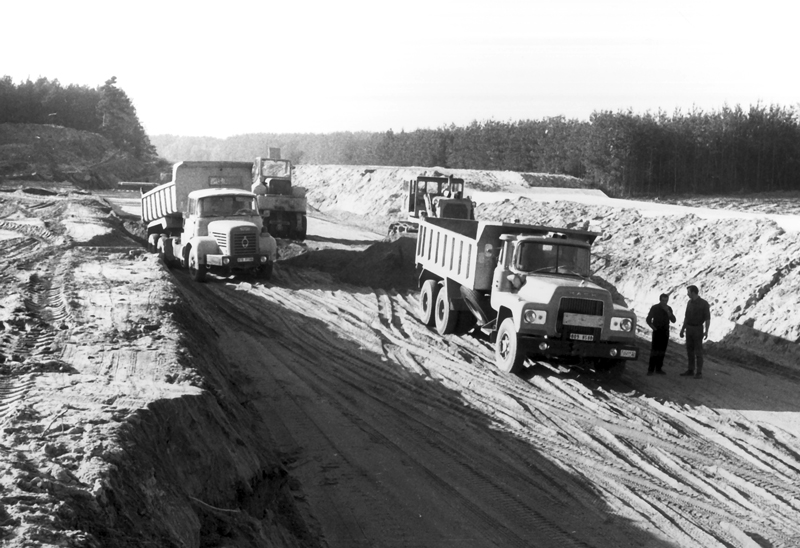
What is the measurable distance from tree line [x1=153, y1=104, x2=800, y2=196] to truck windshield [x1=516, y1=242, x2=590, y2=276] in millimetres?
37266

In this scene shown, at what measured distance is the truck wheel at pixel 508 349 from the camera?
12453 mm

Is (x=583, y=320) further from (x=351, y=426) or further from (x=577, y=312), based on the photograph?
(x=351, y=426)

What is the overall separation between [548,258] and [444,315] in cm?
274

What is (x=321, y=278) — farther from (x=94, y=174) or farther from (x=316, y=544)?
(x=94, y=174)

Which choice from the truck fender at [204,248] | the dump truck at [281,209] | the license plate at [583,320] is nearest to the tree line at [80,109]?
the dump truck at [281,209]

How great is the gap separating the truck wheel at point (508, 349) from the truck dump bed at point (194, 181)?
38.6 feet

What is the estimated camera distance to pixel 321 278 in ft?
69.7

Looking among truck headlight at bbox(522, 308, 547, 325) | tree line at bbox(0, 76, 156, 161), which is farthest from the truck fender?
tree line at bbox(0, 76, 156, 161)

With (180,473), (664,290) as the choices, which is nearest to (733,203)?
(664,290)

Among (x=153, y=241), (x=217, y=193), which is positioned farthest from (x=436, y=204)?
(x=153, y=241)

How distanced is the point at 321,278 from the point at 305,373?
29.5 ft

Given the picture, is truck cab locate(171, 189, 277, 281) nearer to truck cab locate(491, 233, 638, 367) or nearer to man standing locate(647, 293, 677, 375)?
truck cab locate(491, 233, 638, 367)

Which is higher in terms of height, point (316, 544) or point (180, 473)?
point (180, 473)

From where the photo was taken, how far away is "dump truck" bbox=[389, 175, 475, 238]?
24.6m
